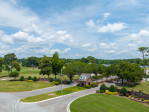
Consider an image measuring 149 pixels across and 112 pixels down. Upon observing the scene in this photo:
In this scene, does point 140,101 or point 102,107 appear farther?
point 140,101

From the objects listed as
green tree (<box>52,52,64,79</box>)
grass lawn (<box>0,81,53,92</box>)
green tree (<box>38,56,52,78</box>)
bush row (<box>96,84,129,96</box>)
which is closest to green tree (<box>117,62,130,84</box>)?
bush row (<box>96,84,129,96</box>)

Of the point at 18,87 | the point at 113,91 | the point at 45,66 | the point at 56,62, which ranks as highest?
the point at 56,62

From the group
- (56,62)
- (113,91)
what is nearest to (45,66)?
(56,62)

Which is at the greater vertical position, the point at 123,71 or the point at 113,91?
the point at 123,71

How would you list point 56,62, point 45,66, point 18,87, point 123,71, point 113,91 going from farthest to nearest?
point 45,66 → point 56,62 → point 123,71 → point 18,87 → point 113,91

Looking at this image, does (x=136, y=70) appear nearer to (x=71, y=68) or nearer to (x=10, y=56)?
(x=71, y=68)

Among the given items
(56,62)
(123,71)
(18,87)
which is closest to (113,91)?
(123,71)

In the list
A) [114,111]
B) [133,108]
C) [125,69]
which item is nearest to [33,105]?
[114,111]

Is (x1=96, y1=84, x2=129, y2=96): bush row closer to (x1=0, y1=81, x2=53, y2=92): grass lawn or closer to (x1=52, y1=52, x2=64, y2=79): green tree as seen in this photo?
(x1=0, y1=81, x2=53, y2=92): grass lawn

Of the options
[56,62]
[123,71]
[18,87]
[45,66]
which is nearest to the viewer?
[18,87]

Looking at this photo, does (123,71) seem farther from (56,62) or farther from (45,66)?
(45,66)

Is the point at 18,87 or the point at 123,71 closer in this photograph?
the point at 18,87
